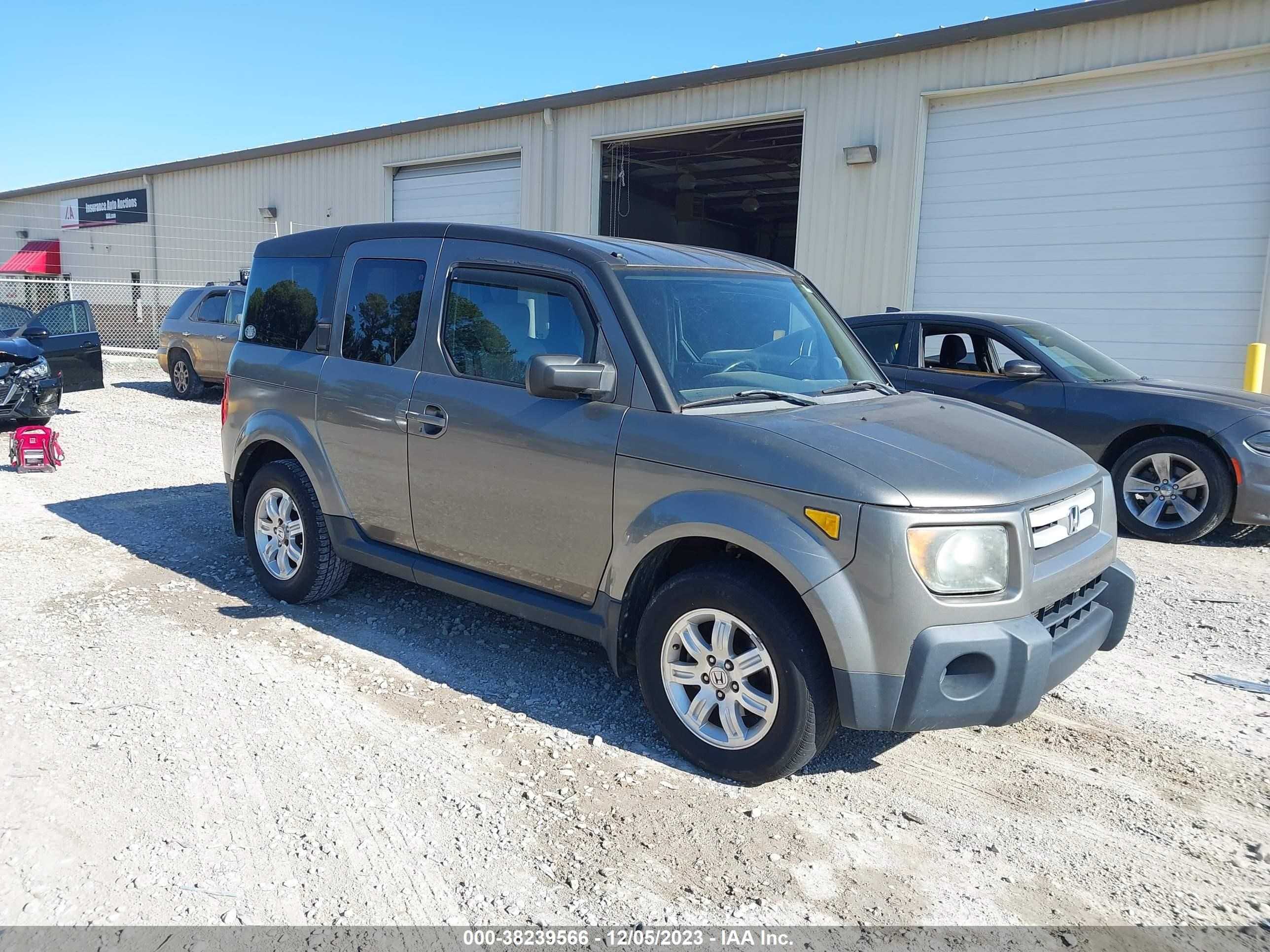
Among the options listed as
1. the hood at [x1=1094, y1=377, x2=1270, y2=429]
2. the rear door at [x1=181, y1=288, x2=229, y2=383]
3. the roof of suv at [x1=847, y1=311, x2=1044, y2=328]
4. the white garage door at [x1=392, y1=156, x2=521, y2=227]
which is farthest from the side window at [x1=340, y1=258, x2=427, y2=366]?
the white garage door at [x1=392, y1=156, x2=521, y2=227]

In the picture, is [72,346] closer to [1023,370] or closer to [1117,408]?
[1023,370]

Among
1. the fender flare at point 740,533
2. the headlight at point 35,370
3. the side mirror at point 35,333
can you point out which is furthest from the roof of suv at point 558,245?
the side mirror at point 35,333

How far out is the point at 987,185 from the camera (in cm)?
1270

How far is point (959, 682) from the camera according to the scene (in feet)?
10.6

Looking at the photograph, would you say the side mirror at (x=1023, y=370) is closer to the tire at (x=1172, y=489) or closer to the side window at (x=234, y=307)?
the tire at (x=1172, y=489)

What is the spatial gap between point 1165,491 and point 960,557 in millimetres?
5186

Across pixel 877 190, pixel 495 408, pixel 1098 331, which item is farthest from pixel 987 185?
pixel 495 408

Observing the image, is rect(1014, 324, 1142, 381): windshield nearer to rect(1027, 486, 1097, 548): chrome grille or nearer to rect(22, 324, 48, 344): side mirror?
rect(1027, 486, 1097, 548): chrome grille

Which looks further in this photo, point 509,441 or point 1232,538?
point 1232,538

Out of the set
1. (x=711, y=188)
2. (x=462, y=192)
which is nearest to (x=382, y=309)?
(x=462, y=192)

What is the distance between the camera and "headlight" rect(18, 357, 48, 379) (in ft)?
34.7

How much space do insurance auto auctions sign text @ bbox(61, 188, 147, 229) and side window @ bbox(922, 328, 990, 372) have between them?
2747cm

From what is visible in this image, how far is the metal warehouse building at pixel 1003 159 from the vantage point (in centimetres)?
1107

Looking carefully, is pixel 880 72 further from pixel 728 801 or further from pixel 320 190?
pixel 320 190
